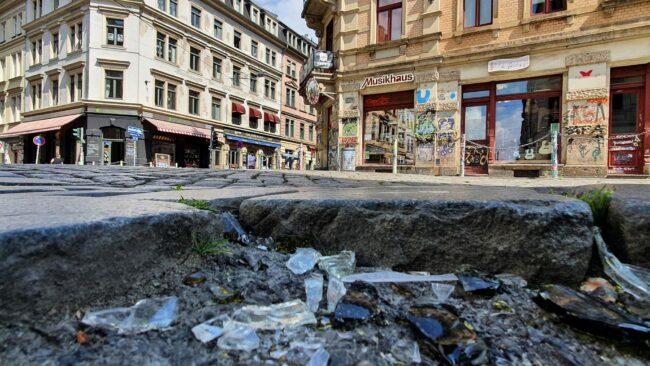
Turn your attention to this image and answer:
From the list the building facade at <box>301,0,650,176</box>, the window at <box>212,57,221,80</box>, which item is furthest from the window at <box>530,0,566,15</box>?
the window at <box>212,57,221,80</box>

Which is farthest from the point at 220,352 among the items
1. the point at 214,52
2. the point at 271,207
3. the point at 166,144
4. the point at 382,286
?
the point at 214,52

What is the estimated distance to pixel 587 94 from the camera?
9.81 metres

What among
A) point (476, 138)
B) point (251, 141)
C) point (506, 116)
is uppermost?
point (251, 141)

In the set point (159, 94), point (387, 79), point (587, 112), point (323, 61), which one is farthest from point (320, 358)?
point (159, 94)

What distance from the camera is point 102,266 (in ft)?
2.92

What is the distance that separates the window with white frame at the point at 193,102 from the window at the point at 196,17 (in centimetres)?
493

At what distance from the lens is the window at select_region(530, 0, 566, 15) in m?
10.4

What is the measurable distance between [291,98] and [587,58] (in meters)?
29.4

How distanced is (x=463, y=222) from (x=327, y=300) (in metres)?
0.56

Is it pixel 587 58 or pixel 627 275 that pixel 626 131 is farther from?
pixel 627 275

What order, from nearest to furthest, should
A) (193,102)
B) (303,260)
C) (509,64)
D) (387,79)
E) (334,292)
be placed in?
1. (334,292)
2. (303,260)
3. (509,64)
4. (387,79)
5. (193,102)

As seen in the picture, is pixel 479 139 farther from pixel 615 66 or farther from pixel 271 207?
pixel 271 207

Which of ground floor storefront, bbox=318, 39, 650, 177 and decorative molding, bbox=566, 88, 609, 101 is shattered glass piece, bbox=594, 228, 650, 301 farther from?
decorative molding, bbox=566, 88, 609, 101

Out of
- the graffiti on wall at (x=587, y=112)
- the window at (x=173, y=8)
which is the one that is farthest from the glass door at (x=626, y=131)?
the window at (x=173, y=8)
